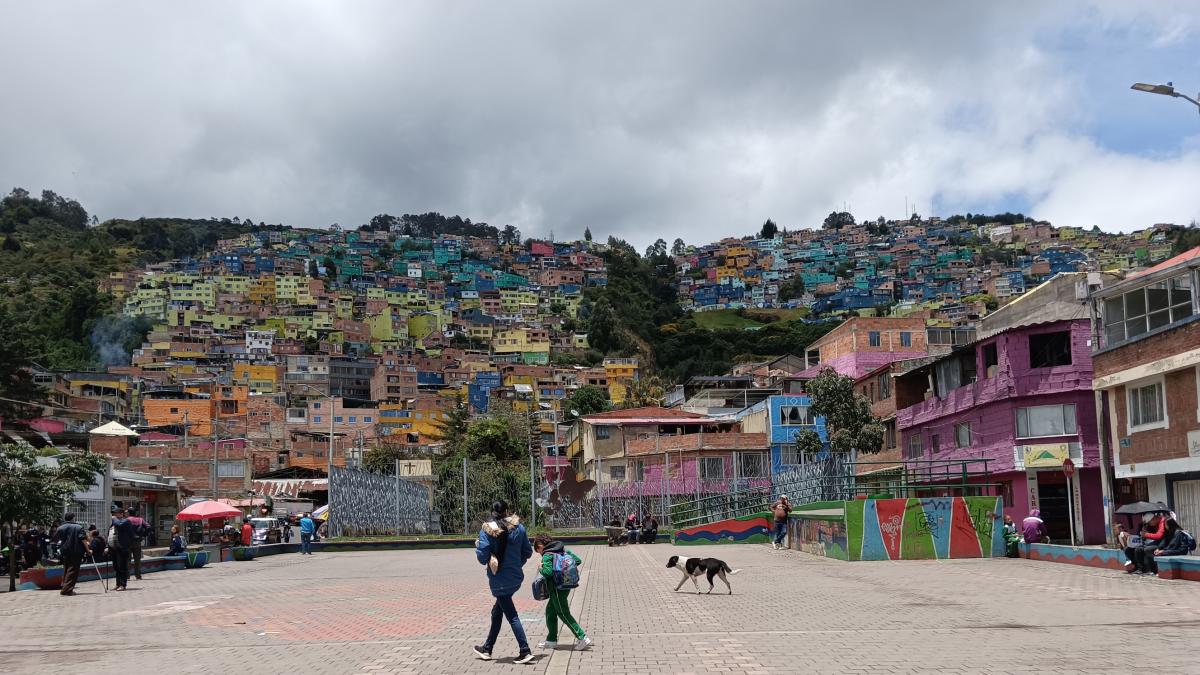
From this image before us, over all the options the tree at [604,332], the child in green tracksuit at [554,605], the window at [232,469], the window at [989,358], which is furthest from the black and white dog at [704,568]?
A: the tree at [604,332]

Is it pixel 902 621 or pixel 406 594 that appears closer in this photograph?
pixel 902 621

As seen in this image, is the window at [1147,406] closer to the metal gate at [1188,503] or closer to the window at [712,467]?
the metal gate at [1188,503]

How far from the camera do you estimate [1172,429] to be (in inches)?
894

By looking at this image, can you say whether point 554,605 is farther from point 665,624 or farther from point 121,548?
point 121,548

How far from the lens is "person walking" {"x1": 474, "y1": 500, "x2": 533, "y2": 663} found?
10008 mm

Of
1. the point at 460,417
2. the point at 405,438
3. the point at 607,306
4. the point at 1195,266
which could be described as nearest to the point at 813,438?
the point at 1195,266

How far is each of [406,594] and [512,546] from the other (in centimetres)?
835

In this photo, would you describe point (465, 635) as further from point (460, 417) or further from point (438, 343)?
point (438, 343)

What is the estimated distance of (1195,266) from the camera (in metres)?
21.8

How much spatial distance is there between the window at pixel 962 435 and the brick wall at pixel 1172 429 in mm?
10209

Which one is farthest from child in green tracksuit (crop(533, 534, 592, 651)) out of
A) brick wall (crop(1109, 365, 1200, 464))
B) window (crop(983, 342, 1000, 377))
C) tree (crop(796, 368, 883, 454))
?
tree (crop(796, 368, 883, 454))

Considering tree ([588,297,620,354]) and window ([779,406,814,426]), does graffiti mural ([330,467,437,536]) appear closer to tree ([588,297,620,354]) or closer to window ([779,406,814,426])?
window ([779,406,814,426])

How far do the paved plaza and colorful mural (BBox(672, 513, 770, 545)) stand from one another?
11.4 m

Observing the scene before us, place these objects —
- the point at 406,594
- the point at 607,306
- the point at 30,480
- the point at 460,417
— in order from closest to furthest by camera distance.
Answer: the point at 406,594 → the point at 30,480 → the point at 460,417 → the point at 607,306
